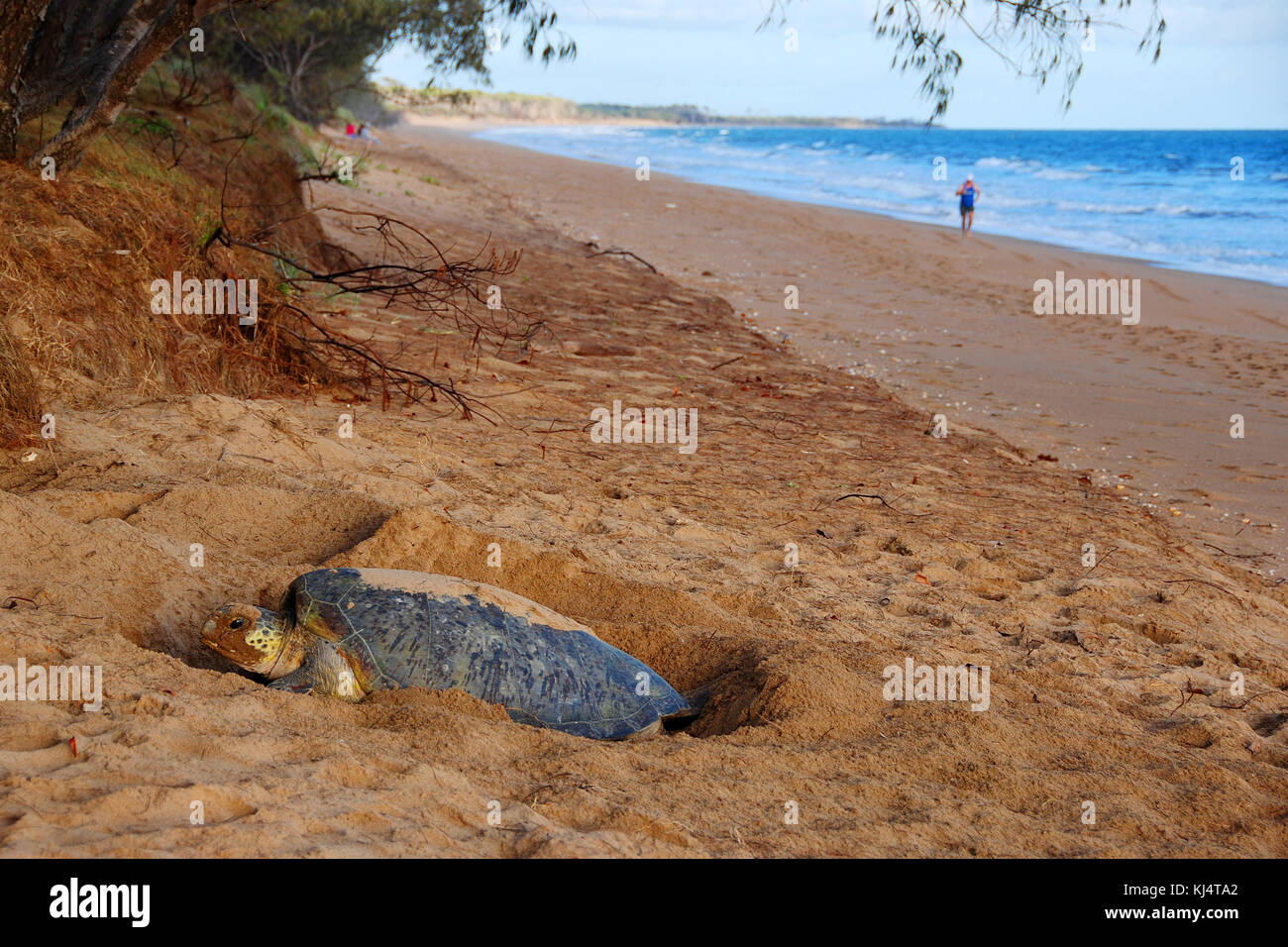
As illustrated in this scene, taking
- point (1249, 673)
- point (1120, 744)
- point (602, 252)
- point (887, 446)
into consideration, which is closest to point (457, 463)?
point (887, 446)

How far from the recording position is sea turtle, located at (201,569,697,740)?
3.17 m

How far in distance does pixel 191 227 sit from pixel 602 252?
343 inches

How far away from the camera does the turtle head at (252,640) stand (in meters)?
3.14

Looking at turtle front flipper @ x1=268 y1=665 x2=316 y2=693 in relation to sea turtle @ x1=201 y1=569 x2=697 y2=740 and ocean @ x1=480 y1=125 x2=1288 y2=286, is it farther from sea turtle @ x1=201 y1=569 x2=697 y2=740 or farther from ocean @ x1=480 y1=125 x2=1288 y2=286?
ocean @ x1=480 y1=125 x2=1288 y2=286

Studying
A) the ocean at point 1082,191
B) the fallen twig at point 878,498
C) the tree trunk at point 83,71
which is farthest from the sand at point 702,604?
the ocean at point 1082,191

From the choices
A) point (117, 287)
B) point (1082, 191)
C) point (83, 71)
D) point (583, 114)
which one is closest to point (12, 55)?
point (83, 71)

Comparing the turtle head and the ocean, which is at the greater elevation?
the ocean

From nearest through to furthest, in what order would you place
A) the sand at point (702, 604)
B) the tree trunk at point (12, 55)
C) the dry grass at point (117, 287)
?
the sand at point (702, 604) < the dry grass at point (117, 287) < the tree trunk at point (12, 55)

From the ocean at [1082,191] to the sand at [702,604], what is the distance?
11.4 meters

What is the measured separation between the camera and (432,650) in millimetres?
3227

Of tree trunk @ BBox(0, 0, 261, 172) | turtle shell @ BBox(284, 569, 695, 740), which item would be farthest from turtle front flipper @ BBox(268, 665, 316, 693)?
tree trunk @ BBox(0, 0, 261, 172)

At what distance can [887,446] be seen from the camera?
6.90 meters

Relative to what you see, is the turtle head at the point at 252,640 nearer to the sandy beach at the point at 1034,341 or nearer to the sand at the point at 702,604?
the sand at the point at 702,604
